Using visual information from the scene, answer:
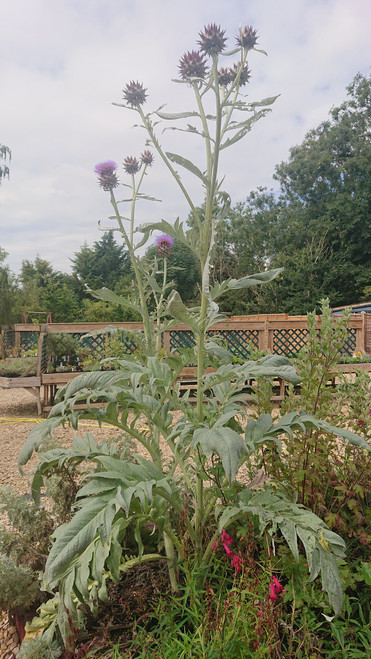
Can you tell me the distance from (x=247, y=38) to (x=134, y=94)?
2.40 ft

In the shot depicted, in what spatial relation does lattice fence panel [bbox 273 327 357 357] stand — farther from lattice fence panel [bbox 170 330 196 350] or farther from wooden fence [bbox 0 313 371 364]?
lattice fence panel [bbox 170 330 196 350]

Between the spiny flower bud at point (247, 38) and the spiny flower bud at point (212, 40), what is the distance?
0.07 m

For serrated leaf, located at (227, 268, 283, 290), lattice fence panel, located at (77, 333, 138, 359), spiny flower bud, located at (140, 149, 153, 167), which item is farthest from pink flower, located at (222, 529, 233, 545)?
lattice fence panel, located at (77, 333, 138, 359)

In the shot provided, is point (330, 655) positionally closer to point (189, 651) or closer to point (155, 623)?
point (189, 651)

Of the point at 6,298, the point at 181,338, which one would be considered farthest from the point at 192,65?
the point at 6,298

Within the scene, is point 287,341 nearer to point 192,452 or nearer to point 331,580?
point 192,452

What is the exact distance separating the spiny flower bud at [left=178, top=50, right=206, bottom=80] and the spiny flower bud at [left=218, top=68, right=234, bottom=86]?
0.30 feet

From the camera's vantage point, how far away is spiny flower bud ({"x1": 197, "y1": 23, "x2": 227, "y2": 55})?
1683 mm

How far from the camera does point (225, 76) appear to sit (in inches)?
73.9

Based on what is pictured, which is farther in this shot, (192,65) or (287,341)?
(287,341)

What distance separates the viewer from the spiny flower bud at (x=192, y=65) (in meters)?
1.80

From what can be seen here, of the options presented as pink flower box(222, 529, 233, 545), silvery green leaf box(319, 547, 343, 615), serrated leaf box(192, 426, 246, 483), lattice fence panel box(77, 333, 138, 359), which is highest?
lattice fence panel box(77, 333, 138, 359)

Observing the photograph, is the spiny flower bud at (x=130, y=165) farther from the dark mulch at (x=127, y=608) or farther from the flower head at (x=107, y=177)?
the dark mulch at (x=127, y=608)

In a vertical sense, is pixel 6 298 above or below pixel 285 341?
above
